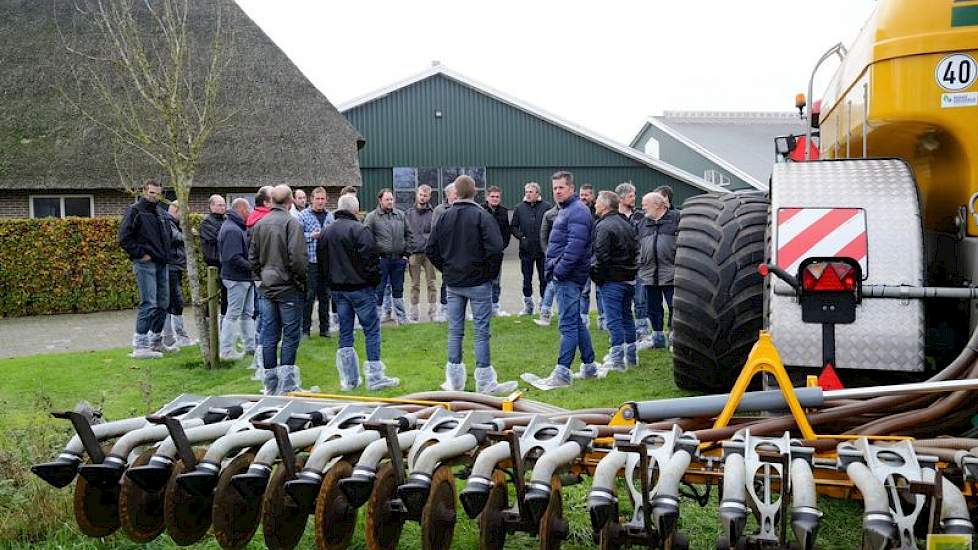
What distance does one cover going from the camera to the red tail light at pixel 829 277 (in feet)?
12.8

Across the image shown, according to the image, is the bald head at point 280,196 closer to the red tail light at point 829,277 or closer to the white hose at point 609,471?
→ the red tail light at point 829,277

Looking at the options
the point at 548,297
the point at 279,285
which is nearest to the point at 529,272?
the point at 548,297

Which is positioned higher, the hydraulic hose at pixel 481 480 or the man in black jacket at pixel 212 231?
the man in black jacket at pixel 212 231

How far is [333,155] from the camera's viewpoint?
2238 cm

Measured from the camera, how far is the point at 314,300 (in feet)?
37.3

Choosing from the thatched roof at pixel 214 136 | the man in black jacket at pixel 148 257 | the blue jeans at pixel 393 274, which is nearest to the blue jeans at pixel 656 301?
the blue jeans at pixel 393 274

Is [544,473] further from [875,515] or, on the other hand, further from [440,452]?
[875,515]

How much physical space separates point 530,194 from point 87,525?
9.99 m

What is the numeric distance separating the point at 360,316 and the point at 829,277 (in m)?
5.37

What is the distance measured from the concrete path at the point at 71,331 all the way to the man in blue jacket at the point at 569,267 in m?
5.88

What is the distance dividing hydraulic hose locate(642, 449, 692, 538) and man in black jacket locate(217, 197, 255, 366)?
781 centimetres

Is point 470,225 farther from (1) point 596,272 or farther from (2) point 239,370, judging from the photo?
(2) point 239,370

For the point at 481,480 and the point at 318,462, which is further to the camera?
the point at 318,462

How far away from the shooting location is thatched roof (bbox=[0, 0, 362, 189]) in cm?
1948
